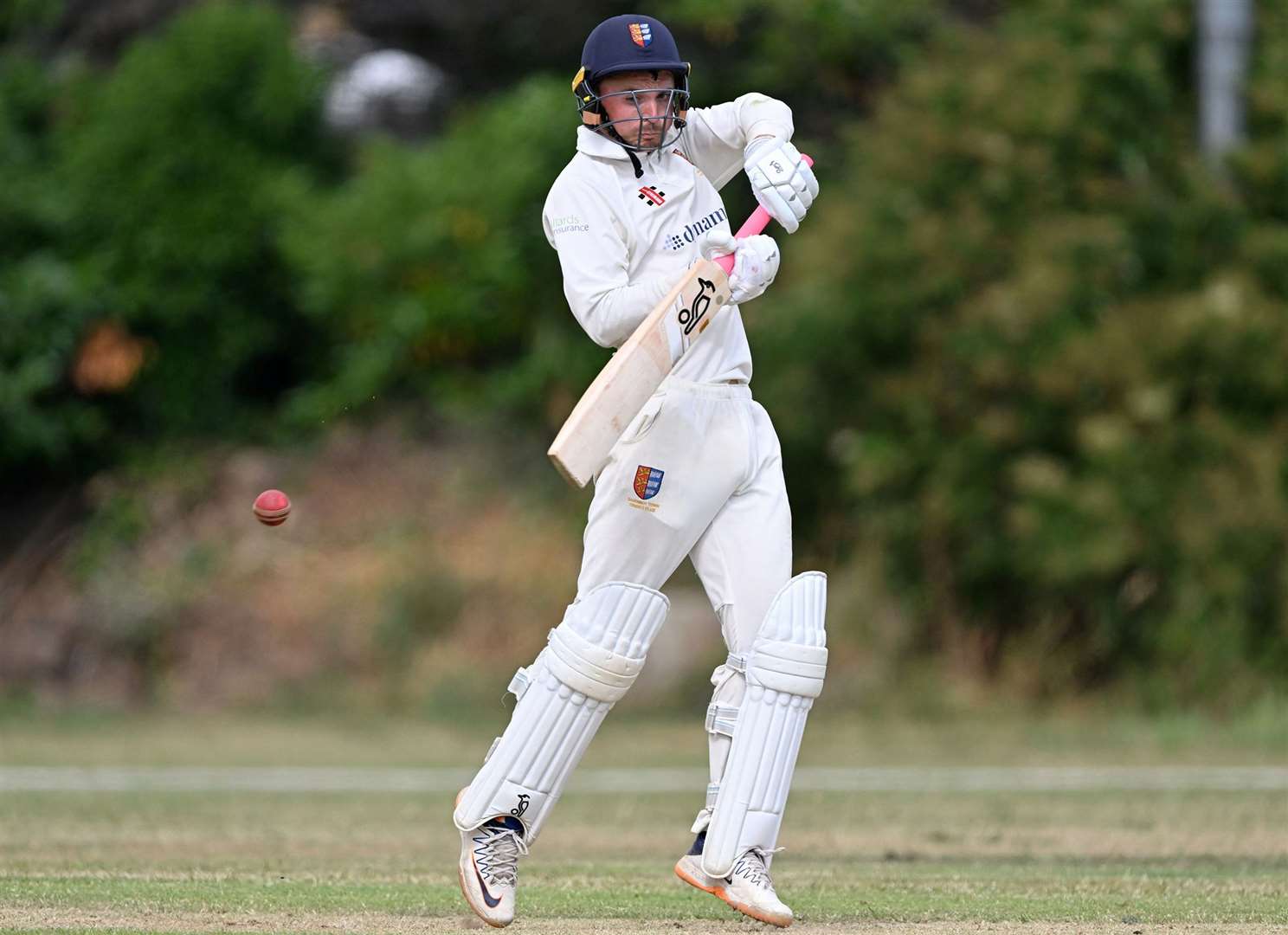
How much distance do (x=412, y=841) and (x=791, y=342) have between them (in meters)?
5.99

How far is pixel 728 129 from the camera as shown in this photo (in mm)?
4309

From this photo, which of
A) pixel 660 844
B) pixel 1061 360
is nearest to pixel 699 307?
pixel 660 844

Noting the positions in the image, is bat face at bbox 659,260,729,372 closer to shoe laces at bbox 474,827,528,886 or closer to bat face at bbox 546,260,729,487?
→ bat face at bbox 546,260,729,487

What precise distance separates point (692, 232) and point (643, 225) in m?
0.12


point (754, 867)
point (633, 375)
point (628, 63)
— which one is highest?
point (628, 63)

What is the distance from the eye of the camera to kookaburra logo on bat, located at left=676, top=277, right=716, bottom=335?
390 cm

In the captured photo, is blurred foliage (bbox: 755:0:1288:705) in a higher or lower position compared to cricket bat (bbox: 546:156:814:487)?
lower

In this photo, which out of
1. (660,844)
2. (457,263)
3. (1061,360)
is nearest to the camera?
(660,844)

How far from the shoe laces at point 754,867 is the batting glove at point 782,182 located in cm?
117

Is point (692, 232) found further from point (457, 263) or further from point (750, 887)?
point (457, 263)

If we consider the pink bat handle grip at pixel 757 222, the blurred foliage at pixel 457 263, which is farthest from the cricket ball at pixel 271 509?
the blurred foliage at pixel 457 263

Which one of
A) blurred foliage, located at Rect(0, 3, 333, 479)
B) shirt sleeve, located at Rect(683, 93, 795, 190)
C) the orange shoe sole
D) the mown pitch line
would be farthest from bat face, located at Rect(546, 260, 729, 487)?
blurred foliage, located at Rect(0, 3, 333, 479)

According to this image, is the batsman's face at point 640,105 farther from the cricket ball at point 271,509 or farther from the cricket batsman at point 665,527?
the cricket ball at point 271,509

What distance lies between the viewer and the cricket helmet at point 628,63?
407 centimetres
